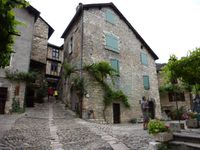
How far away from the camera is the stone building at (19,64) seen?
11.2 meters

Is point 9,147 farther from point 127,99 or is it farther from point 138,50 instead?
point 138,50

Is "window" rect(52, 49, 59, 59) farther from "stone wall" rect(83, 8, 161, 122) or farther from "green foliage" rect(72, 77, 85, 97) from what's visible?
"green foliage" rect(72, 77, 85, 97)

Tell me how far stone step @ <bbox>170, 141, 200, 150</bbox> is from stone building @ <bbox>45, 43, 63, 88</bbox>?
2061cm

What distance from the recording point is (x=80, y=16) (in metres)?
14.4

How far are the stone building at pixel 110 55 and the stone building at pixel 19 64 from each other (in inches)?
141

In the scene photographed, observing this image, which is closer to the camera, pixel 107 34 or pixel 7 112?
pixel 7 112

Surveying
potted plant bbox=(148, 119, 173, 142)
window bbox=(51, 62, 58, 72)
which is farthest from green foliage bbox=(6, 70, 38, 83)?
window bbox=(51, 62, 58, 72)

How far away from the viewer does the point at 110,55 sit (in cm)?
1445

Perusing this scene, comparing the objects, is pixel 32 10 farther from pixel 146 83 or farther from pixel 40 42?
pixel 146 83

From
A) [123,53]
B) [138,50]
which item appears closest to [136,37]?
[138,50]

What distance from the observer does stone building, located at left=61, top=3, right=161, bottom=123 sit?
41.4ft

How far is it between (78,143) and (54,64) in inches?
799

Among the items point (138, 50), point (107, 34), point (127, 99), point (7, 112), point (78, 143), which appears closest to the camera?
point (78, 143)

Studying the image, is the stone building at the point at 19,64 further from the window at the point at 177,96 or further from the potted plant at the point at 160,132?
the window at the point at 177,96
